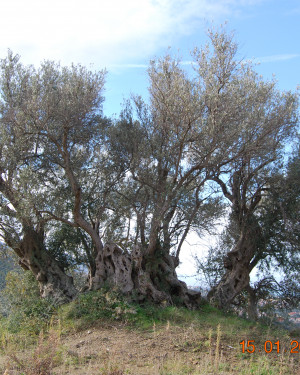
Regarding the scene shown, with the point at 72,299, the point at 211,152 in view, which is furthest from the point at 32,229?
the point at 211,152

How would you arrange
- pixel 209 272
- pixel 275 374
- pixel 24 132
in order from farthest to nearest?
pixel 209 272
pixel 24 132
pixel 275 374

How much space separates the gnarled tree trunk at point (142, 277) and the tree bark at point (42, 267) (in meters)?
1.01

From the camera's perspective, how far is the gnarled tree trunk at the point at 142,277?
12.3 m

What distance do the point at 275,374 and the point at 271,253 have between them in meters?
8.29

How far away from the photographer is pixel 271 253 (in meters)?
14.8

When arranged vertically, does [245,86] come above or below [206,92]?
above

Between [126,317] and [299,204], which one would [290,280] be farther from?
[126,317]

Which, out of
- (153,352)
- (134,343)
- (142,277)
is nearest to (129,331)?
(134,343)

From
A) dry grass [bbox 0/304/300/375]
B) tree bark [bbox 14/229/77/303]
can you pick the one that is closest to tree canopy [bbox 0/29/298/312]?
tree bark [bbox 14/229/77/303]

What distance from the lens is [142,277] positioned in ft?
40.8

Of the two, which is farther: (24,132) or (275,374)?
(24,132)

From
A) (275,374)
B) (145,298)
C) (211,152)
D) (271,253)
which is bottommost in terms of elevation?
(275,374)

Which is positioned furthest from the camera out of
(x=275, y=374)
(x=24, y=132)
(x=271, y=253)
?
(x=271, y=253)

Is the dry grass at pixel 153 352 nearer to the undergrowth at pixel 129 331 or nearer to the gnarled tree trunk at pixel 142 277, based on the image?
the undergrowth at pixel 129 331
